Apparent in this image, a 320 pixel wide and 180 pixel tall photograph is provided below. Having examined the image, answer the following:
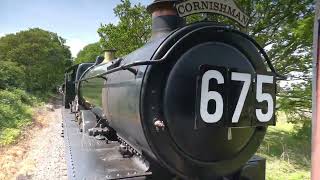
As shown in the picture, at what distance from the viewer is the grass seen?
8.75 meters

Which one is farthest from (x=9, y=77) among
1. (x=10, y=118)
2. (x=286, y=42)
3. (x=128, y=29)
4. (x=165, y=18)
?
(x=165, y=18)

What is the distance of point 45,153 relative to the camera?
11695 millimetres

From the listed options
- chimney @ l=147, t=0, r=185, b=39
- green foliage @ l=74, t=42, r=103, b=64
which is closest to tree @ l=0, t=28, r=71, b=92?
green foliage @ l=74, t=42, r=103, b=64

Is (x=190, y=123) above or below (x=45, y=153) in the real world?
above

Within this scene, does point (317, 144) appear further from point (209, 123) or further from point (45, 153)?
point (45, 153)

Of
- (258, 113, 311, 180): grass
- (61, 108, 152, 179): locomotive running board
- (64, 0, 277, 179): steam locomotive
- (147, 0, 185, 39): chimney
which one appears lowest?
(258, 113, 311, 180): grass

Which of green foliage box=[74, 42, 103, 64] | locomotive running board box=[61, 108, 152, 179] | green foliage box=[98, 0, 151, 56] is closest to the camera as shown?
locomotive running board box=[61, 108, 152, 179]

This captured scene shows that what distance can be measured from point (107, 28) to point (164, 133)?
16.5 metres

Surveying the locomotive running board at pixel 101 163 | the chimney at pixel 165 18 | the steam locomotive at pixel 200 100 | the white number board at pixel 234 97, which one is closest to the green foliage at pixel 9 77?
the locomotive running board at pixel 101 163

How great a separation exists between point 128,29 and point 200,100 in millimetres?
15147

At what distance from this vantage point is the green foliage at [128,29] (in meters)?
17.3

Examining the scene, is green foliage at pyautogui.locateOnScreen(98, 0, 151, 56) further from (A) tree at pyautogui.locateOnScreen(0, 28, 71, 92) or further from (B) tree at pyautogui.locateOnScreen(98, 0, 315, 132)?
(A) tree at pyautogui.locateOnScreen(0, 28, 71, 92)

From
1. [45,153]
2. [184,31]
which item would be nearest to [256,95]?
[184,31]

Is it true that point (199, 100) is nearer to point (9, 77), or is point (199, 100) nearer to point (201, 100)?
point (201, 100)
